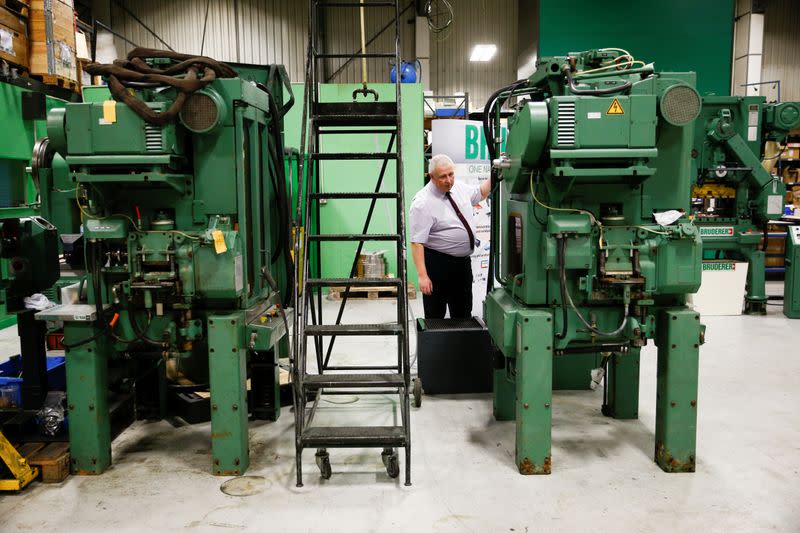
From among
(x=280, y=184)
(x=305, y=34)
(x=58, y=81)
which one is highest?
(x=305, y=34)

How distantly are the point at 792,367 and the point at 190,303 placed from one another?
4807mm

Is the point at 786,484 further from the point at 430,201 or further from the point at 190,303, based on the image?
the point at 190,303

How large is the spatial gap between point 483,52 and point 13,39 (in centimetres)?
892

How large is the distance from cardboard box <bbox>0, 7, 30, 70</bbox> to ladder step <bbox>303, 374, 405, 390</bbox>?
192 inches

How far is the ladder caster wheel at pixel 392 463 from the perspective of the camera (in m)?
3.24

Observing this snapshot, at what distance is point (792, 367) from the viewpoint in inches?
205

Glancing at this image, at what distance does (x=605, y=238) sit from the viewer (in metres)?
3.18

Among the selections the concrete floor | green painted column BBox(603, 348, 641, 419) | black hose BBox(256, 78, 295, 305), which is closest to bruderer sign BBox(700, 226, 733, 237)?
the concrete floor

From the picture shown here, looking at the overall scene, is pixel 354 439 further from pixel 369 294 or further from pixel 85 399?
pixel 369 294

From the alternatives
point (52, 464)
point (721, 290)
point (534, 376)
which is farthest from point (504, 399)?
point (721, 290)

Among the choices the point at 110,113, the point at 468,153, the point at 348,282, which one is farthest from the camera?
the point at 468,153

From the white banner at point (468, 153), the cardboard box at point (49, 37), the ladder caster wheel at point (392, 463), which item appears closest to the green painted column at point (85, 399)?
the ladder caster wheel at point (392, 463)

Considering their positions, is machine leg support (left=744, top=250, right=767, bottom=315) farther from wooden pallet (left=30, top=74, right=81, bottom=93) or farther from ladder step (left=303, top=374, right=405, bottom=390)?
wooden pallet (left=30, top=74, right=81, bottom=93)

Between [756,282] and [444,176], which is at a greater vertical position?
[444,176]
